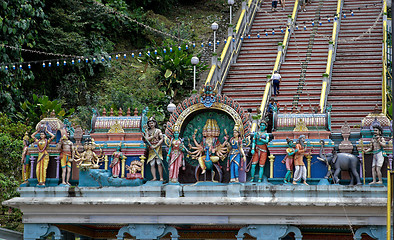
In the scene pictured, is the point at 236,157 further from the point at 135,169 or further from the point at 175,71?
the point at 175,71

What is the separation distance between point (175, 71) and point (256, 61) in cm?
428

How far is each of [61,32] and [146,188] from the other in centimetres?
1663

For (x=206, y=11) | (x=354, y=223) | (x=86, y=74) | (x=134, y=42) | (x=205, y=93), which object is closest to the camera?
(x=354, y=223)

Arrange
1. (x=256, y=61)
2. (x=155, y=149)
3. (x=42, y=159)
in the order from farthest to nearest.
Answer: (x=256, y=61) → (x=42, y=159) → (x=155, y=149)

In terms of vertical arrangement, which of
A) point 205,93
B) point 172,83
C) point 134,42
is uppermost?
point 134,42

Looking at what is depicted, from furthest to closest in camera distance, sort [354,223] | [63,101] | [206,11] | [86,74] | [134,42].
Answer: [206,11]
[134,42]
[86,74]
[63,101]
[354,223]

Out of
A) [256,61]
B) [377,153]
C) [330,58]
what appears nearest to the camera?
[377,153]

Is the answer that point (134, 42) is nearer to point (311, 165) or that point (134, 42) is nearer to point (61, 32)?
point (61, 32)

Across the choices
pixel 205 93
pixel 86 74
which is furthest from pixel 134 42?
pixel 205 93

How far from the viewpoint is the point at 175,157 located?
2145 cm

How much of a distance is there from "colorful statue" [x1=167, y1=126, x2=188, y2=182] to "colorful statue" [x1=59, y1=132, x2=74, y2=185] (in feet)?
7.95

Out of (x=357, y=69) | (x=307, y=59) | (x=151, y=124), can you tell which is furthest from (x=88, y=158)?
(x=357, y=69)

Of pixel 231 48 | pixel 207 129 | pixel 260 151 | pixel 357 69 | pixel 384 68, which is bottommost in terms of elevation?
pixel 260 151

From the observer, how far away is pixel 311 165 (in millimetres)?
20953
